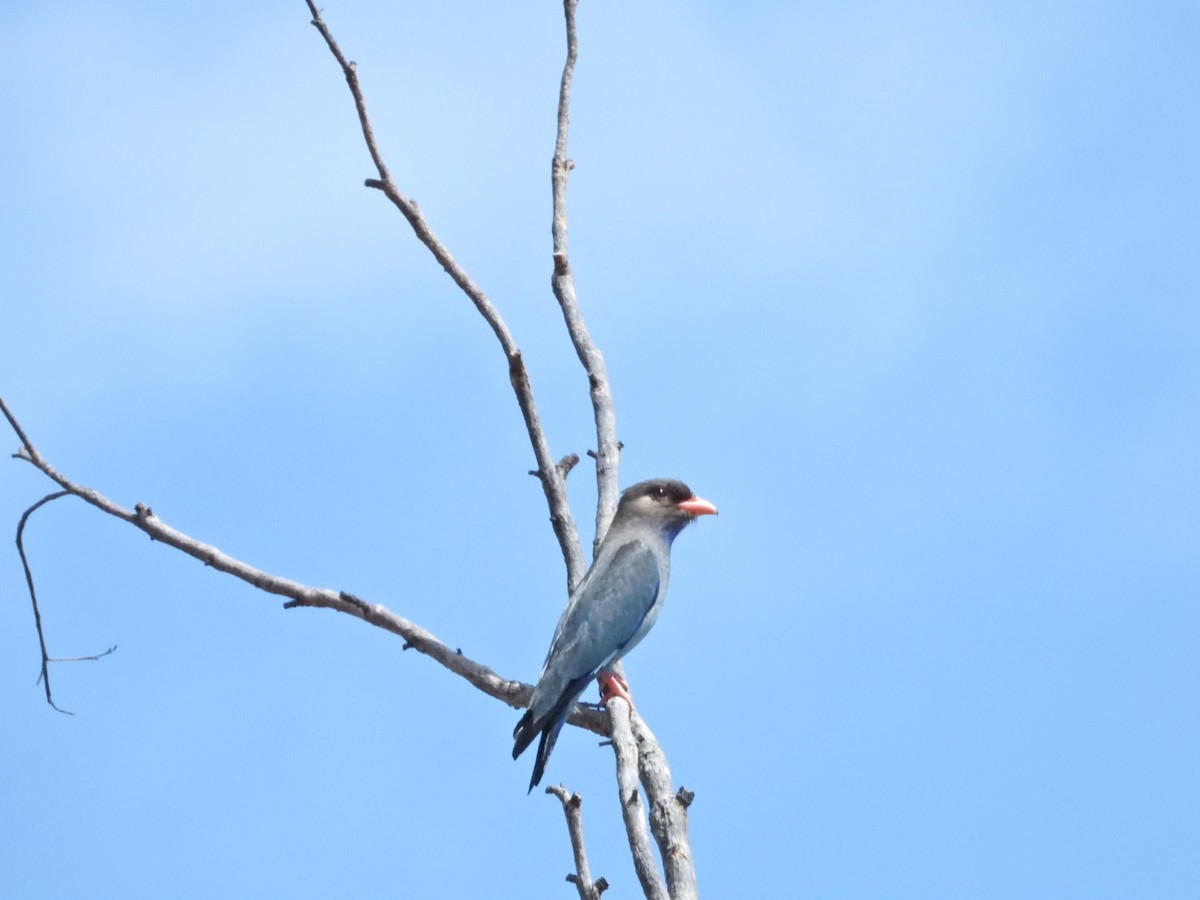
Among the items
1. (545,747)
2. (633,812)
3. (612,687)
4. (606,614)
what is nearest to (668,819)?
(633,812)

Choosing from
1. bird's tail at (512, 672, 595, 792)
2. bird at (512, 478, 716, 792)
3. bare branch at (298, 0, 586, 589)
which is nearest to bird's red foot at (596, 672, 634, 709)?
bird at (512, 478, 716, 792)

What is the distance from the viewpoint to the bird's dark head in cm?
805

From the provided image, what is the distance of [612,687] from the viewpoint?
6504 millimetres

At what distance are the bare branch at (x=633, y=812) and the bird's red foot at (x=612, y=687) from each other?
75 cm

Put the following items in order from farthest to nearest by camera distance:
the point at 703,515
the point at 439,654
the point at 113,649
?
the point at 703,515, the point at 113,649, the point at 439,654

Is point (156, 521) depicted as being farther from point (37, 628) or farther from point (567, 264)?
point (567, 264)

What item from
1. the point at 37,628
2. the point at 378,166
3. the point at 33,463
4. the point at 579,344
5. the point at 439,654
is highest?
the point at 378,166

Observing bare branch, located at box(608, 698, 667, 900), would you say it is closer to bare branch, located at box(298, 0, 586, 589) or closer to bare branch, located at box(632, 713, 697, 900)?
bare branch, located at box(632, 713, 697, 900)

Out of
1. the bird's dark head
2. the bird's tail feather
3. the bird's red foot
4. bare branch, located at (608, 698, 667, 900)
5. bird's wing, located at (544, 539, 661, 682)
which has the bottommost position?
Answer: bare branch, located at (608, 698, 667, 900)

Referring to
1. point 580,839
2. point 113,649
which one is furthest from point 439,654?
point 113,649

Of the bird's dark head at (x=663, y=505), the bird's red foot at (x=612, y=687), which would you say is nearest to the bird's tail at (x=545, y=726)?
the bird's red foot at (x=612, y=687)

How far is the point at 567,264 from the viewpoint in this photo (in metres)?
7.88

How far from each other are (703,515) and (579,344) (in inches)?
57.9

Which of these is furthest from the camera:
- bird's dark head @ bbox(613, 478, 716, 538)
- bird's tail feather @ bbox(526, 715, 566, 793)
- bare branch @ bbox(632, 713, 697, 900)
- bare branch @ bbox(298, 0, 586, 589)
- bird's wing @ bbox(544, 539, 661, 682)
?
bird's dark head @ bbox(613, 478, 716, 538)
